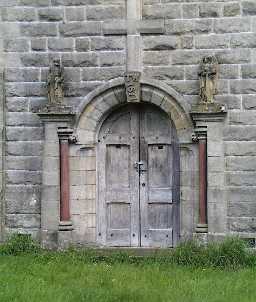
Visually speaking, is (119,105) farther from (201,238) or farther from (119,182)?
(201,238)

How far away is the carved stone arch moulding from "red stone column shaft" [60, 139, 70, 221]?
0.92 feet

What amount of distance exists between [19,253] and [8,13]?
379 centimetres

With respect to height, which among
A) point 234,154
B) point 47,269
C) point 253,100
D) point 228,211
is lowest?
point 47,269

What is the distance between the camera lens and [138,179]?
10.6 m

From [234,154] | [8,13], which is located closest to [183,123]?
[234,154]

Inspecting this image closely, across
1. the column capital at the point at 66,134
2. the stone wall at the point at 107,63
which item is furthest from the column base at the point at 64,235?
the column capital at the point at 66,134

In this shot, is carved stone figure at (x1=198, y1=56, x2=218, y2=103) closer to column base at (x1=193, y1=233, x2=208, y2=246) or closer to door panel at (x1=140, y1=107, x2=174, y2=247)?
door panel at (x1=140, y1=107, x2=174, y2=247)

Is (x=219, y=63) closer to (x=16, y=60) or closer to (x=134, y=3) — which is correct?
(x=134, y=3)

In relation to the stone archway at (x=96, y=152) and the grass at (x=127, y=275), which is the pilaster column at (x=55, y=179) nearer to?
the stone archway at (x=96, y=152)

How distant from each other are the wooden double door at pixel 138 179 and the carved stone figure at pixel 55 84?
0.93m

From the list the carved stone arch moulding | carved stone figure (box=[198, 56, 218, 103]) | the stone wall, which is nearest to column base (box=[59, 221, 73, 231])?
the stone wall

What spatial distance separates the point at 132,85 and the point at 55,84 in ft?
3.91

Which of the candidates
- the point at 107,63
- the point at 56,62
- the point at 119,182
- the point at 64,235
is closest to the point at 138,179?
the point at 119,182

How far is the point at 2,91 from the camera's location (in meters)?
10.5
